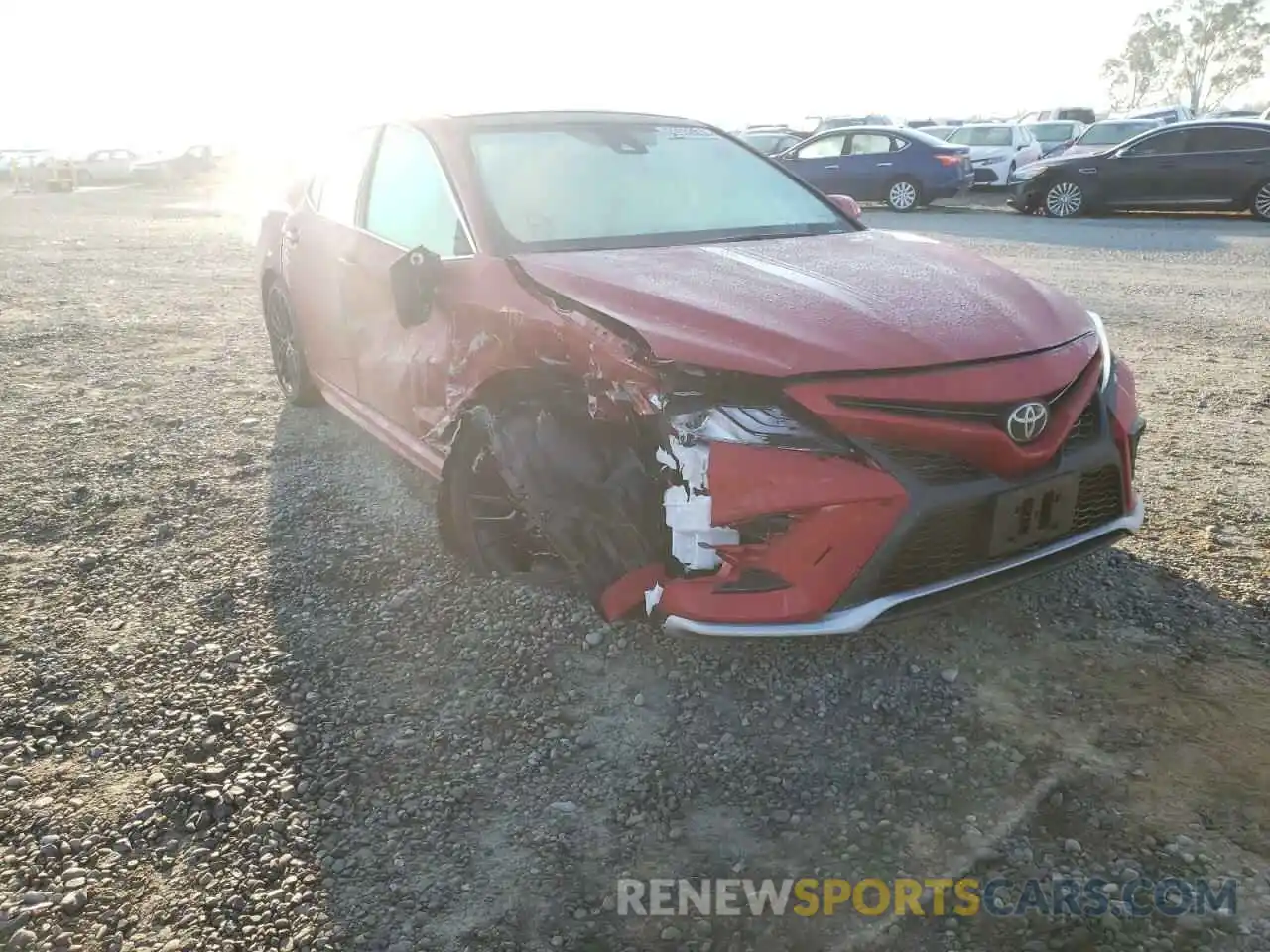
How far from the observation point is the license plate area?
250cm

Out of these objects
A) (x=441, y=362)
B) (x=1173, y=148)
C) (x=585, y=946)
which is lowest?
(x=585, y=946)

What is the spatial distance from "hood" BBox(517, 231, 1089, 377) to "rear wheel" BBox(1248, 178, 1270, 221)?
12.9 metres

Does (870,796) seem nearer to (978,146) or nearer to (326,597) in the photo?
(326,597)

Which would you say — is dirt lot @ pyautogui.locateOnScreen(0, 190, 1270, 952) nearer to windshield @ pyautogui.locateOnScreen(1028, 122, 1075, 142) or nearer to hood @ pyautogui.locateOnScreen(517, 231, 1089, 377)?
hood @ pyautogui.locateOnScreen(517, 231, 1089, 377)

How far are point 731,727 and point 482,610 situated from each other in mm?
1006

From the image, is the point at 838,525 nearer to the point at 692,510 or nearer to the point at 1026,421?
the point at 692,510

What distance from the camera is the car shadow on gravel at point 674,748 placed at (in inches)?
81.5

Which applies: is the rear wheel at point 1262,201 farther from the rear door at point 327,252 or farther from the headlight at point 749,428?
the headlight at point 749,428

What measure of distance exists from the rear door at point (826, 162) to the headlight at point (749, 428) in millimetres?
15994

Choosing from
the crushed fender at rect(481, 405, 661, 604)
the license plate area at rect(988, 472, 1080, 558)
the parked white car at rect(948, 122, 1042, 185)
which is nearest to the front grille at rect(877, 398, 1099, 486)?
the license plate area at rect(988, 472, 1080, 558)

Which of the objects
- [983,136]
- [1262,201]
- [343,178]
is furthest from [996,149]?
[343,178]

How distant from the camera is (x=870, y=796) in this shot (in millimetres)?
2336

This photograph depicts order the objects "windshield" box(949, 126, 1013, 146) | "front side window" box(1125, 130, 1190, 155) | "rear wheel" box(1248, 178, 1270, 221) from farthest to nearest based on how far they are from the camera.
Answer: "windshield" box(949, 126, 1013, 146), "front side window" box(1125, 130, 1190, 155), "rear wheel" box(1248, 178, 1270, 221)

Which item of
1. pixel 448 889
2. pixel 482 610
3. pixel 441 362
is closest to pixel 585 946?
pixel 448 889
